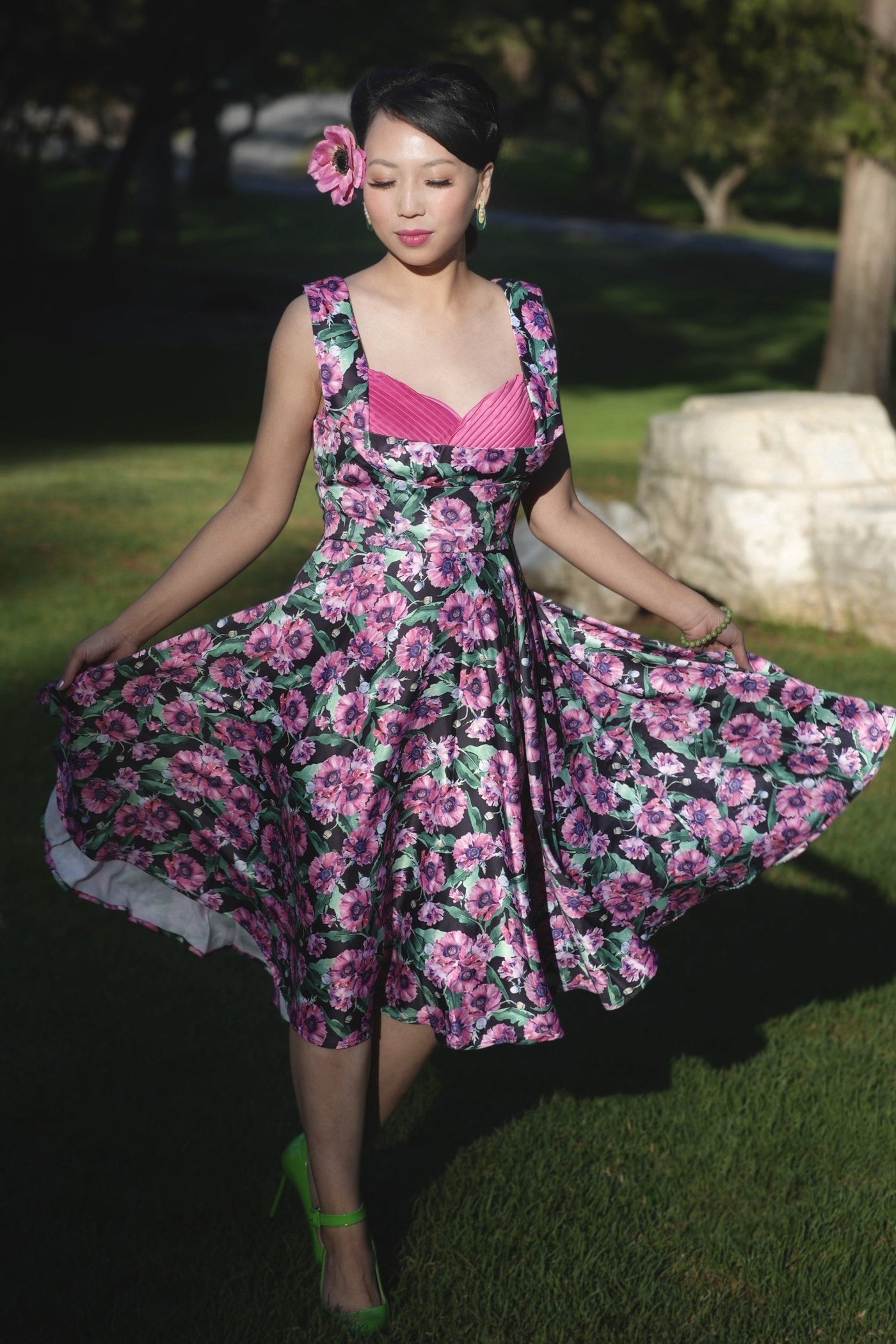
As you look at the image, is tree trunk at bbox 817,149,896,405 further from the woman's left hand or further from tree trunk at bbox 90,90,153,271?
tree trunk at bbox 90,90,153,271

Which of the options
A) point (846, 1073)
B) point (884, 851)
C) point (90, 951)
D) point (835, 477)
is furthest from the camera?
point (835, 477)

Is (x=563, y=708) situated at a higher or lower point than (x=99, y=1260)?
higher

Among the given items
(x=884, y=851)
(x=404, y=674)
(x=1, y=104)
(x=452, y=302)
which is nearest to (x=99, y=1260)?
(x=404, y=674)

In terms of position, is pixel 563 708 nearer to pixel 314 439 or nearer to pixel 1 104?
pixel 314 439

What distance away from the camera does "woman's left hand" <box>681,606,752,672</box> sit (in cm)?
304

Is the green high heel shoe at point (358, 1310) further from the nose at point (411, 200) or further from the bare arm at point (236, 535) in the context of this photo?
the nose at point (411, 200)

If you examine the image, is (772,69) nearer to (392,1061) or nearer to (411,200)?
(411,200)

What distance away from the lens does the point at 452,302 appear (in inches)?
107

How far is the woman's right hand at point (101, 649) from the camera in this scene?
2.74 meters

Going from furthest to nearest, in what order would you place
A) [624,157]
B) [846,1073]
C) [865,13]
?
1. [624,157]
2. [865,13]
3. [846,1073]

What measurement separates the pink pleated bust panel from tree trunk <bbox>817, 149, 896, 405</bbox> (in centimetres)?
1005

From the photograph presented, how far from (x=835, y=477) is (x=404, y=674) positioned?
543 centimetres

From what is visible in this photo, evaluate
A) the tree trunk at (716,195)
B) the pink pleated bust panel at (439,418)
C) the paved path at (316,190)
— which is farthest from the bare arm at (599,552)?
the tree trunk at (716,195)

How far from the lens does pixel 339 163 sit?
106 inches
